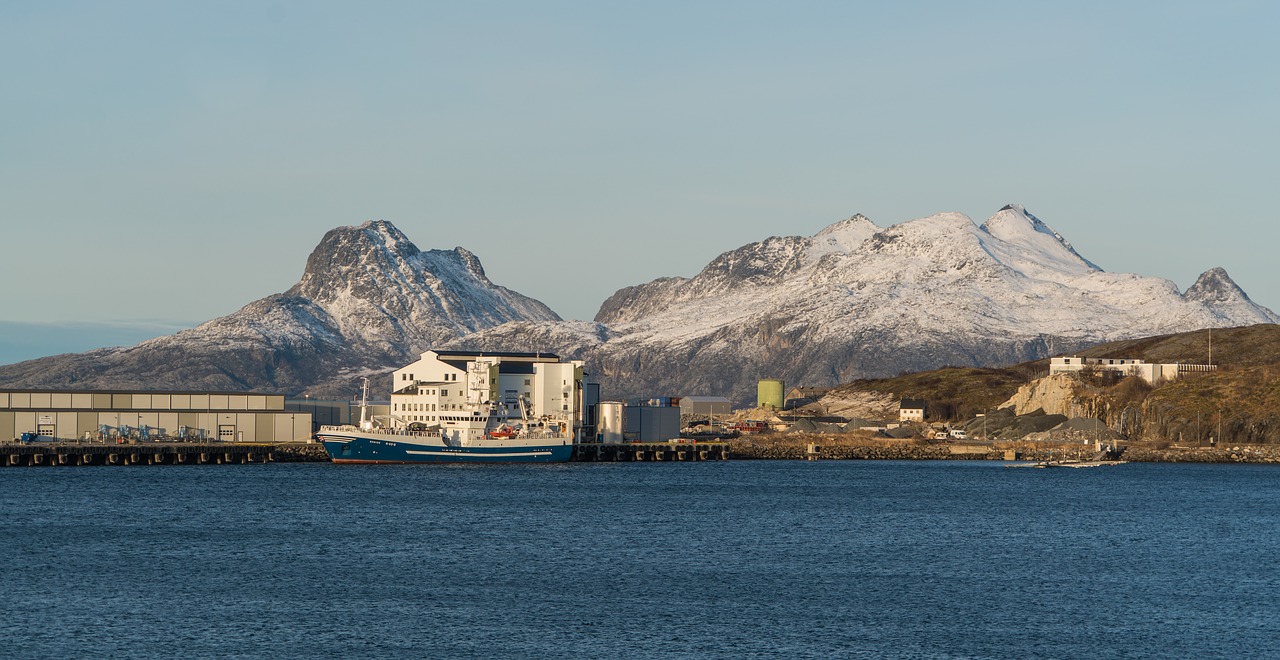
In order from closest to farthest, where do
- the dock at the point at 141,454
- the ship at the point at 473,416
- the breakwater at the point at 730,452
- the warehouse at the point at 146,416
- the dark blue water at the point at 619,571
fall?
the dark blue water at the point at 619,571 < the dock at the point at 141,454 < the breakwater at the point at 730,452 < the ship at the point at 473,416 < the warehouse at the point at 146,416

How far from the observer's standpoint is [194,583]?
52562 mm

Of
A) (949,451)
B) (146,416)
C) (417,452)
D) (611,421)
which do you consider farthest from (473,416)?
(949,451)

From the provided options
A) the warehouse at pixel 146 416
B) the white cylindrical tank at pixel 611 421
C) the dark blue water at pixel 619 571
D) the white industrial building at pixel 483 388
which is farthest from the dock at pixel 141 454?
the white cylindrical tank at pixel 611 421

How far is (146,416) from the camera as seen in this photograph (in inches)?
5118

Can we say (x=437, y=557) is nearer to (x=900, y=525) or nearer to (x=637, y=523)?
(x=637, y=523)

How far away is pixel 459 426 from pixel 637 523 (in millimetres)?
55870

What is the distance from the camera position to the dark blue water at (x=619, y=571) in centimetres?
4316

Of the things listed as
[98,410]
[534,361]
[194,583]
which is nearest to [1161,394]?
[534,361]

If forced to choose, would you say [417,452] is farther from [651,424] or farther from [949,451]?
[949,451]

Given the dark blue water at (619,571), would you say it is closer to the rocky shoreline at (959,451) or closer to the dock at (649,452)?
the dock at (649,452)

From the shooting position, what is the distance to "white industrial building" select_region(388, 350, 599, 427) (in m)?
132

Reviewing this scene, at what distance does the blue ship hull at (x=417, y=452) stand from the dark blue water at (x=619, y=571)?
2250 centimetres

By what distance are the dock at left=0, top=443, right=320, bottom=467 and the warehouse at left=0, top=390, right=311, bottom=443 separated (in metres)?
3.91

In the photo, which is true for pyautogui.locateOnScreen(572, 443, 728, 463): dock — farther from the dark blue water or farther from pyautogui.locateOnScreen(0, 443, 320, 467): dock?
the dark blue water
